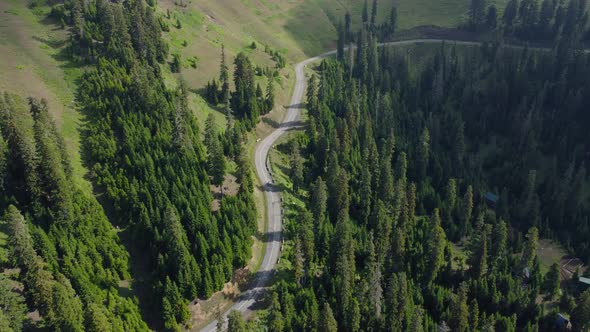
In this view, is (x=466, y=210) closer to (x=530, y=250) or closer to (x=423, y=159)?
(x=530, y=250)

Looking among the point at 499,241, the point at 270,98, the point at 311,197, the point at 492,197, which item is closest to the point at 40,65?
the point at 270,98

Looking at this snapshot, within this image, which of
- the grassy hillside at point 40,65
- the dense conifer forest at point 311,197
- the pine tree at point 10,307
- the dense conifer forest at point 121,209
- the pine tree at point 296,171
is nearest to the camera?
the pine tree at point 10,307

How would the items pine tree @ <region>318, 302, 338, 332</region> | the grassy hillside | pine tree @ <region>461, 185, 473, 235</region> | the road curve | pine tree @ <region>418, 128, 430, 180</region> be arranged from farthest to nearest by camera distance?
pine tree @ <region>418, 128, 430, 180</region> < pine tree @ <region>461, 185, 473, 235</region> < the grassy hillside < the road curve < pine tree @ <region>318, 302, 338, 332</region>

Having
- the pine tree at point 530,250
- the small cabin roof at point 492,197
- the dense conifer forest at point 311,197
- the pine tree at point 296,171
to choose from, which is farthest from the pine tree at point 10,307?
the small cabin roof at point 492,197

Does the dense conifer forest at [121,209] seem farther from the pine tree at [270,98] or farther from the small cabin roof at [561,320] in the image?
the small cabin roof at [561,320]

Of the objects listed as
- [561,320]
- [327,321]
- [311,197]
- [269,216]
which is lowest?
[561,320]

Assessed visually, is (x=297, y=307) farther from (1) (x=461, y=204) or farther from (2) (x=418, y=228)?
(1) (x=461, y=204)

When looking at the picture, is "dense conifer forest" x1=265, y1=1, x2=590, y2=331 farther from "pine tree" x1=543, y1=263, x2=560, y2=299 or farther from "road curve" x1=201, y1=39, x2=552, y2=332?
"road curve" x1=201, y1=39, x2=552, y2=332

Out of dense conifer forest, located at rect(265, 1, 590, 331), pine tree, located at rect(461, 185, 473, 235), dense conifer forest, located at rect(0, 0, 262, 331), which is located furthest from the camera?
pine tree, located at rect(461, 185, 473, 235)

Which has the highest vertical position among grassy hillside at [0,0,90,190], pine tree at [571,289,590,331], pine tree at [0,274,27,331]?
grassy hillside at [0,0,90,190]

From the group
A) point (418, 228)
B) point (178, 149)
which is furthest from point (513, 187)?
point (178, 149)

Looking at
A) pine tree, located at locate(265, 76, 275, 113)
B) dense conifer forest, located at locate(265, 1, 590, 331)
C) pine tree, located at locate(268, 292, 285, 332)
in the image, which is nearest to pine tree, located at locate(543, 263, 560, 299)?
dense conifer forest, located at locate(265, 1, 590, 331)
